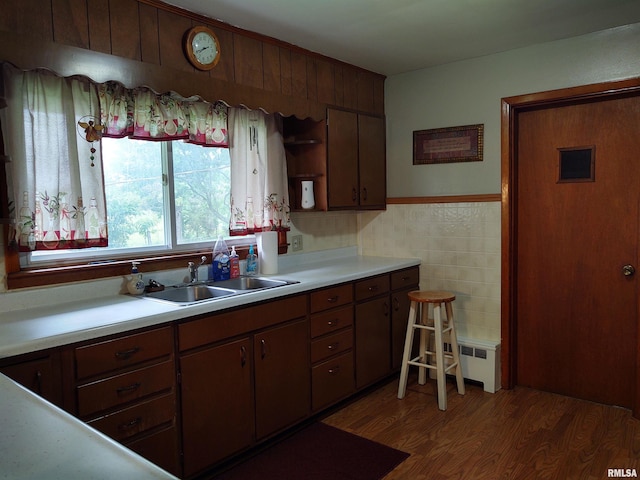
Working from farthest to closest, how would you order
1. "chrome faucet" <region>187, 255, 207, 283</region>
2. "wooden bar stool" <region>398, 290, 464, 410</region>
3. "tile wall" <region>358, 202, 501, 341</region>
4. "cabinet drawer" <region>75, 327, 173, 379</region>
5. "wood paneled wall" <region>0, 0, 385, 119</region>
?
"tile wall" <region>358, 202, 501, 341</region> → "wooden bar stool" <region>398, 290, 464, 410</region> → "chrome faucet" <region>187, 255, 207, 283</region> → "wood paneled wall" <region>0, 0, 385, 119</region> → "cabinet drawer" <region>75, 327, 173, 379</region>

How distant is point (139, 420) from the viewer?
2.13 m

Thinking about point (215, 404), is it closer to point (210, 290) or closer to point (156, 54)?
point (210, 290)

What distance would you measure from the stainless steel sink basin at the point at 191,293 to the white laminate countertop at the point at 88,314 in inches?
8.5

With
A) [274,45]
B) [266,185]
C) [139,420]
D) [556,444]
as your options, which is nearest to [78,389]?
[139,420]

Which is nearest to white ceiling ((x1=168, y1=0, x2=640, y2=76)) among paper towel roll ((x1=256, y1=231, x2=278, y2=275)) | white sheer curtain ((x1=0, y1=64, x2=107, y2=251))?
white sheer curtain ((x1=0, y1=64, x2=107, y2=251))

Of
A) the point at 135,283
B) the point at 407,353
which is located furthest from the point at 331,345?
the point at 135,283

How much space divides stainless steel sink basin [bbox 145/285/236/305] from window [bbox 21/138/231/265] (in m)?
0.28

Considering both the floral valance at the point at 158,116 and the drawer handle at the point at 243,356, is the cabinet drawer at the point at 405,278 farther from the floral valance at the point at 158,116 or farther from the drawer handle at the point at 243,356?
the floral valance at the point at 158,116

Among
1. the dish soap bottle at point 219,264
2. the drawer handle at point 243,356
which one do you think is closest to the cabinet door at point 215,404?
the drawer handle at point 243,356

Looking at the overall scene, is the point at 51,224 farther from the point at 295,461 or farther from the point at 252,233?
the point at 295,461

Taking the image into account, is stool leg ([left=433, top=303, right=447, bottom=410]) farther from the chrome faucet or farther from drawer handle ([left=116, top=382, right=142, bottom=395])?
drawer handle ([left=116, top=382, right=142, bottom=395])

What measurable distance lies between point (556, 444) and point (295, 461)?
1453 mm

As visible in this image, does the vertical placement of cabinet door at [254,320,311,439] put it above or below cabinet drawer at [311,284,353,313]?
below

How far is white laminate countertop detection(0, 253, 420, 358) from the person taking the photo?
1.84 metres
